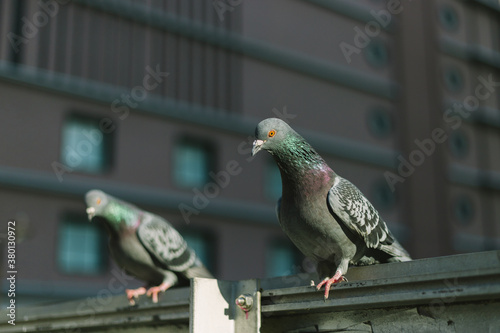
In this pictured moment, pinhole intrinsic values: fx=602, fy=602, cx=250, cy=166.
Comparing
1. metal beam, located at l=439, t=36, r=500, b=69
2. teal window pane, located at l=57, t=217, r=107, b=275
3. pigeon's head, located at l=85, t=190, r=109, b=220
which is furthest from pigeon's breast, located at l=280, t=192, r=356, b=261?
metal beam, located at l=439, t=36, r=500, b=69

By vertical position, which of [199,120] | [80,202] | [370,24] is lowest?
[80,202]

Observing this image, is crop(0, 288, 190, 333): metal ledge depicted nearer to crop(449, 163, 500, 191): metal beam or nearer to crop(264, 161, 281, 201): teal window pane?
crop(264, 161, 281, 201): teal window pane

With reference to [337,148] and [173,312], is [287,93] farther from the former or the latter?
[173,312]

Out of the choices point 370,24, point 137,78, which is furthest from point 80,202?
point 370,24

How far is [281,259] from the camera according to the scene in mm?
18375

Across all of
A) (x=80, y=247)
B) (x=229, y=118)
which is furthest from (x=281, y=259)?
(x=80, y=247)

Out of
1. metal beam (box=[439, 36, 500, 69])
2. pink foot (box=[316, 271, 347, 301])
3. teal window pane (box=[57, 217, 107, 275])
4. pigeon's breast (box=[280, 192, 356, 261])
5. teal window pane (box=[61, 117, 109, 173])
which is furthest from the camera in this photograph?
metal beam (box=[439, 36, 500, 69])

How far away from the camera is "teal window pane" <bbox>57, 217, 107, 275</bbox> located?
47.6ft

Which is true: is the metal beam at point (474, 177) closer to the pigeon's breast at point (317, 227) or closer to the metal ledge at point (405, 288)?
the pigeon's breast at point (317, 227)

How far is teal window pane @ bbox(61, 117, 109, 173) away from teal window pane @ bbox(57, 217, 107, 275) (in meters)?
1.41

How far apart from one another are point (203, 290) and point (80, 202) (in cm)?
1253

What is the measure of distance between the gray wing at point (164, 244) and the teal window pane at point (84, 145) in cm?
1058

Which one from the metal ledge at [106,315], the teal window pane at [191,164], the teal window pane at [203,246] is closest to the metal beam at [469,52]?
the teal window pane at [191,164]

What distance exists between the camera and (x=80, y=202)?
Answer: 15.1m
